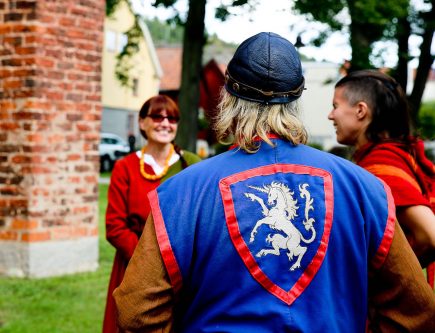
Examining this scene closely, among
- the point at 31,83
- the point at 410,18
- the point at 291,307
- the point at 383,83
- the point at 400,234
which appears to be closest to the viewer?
the point at 291,307

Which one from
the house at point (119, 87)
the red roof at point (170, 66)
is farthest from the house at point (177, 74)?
the house at point (119, 87)

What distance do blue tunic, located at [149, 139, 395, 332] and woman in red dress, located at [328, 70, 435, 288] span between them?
880 mm

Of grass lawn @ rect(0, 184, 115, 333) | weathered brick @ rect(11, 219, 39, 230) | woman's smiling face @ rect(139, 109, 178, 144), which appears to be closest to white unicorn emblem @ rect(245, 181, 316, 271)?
woman's smiling face @ rect(139, 109, 178, 144)

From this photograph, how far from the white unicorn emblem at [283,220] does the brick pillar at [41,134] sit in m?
5.32

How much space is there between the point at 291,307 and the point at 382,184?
0.53 meters

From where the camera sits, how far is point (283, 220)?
2189 millimetres

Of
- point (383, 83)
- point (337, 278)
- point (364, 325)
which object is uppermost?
point (383, 83)

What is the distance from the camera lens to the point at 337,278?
2213mm

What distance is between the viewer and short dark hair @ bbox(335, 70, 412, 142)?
3.29 m

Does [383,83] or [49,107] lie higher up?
[383,83]

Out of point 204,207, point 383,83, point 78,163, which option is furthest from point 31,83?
point 204,207

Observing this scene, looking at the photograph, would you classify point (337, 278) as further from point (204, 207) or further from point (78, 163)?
point (78, 163)

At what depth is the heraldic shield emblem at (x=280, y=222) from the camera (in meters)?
2.16

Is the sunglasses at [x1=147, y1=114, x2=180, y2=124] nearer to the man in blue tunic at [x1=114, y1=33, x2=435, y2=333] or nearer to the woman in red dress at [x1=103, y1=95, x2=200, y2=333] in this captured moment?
the woman in red dress at [x1=103, y1=95, x2=200, y2=333]
